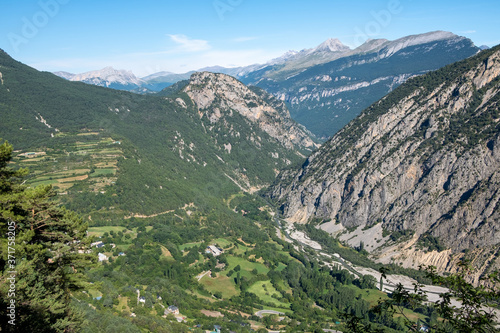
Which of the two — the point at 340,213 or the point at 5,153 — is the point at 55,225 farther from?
the point at 340,213

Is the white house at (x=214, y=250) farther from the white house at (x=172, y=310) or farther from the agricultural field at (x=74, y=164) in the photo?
the agricultural field at (x=74, y=164)

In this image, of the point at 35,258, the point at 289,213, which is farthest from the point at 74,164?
the point at 35,258

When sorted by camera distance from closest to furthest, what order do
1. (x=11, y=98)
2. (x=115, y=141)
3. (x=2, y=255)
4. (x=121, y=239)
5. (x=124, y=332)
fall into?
(x=2, y=255)
(x=124, y=332)
(x=121, y=239)
(x=115, y=141)
(x=11, y=98)

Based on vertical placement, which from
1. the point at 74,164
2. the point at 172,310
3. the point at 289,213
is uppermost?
the point at 74,164

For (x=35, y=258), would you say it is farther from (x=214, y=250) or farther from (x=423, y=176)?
(x=423, y=176)

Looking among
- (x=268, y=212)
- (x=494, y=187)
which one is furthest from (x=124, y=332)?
(x=268, y=212)

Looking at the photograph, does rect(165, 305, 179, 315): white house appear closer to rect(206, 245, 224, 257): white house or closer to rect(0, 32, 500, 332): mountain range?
rect(0, 32, 500, 332): mountain range

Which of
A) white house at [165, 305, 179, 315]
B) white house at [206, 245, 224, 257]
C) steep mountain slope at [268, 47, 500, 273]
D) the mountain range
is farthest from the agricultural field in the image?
steep mountain slope at [268, 47, 500, 273]
